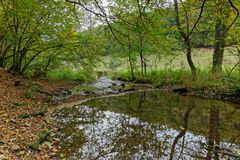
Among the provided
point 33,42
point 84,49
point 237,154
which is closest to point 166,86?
point 84,49

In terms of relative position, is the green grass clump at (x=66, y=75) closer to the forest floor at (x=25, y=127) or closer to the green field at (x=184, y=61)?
the green field at (x=184, y=61)

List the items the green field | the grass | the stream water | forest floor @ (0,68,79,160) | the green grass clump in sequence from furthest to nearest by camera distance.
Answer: the green grass clump
the green field
the grass
the stream water
forest floor @ (0,68,79,160)

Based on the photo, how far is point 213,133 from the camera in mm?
5863

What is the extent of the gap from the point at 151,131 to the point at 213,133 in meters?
1.47

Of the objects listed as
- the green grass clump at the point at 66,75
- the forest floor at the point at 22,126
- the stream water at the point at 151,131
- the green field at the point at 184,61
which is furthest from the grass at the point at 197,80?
the forest floor at the point at 22,126

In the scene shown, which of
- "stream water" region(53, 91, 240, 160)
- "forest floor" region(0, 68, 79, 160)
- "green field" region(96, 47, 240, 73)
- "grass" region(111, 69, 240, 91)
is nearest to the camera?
"forest floor" region(0, 68, 79, 160)

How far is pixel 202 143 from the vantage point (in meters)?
5.19

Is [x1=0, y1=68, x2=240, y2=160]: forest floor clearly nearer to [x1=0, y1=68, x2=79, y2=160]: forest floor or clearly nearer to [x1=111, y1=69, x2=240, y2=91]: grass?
[x1=0, y1=68, x2=79, y2=160]: forest floor

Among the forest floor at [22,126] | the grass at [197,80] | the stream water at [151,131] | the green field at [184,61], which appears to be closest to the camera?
the forest floor at [22,126]

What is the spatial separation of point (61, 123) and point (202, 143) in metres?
3.71

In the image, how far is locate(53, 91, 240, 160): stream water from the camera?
15.5ft

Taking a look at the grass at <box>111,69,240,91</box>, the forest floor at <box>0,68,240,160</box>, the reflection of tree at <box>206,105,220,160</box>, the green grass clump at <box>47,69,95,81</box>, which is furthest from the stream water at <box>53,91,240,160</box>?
the green grass clump at <box>47,69,95,81</box>

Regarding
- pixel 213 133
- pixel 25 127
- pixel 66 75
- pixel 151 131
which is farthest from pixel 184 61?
pixel 25 127

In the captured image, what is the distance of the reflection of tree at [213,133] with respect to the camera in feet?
15.7
